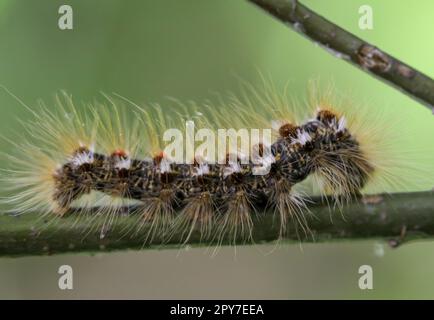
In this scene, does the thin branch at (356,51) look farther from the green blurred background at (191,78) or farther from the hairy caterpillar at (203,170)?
the green blurred background at (191,78)

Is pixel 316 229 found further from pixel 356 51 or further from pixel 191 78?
pixel 191 78

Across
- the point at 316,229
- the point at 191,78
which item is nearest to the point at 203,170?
the point at 316,229

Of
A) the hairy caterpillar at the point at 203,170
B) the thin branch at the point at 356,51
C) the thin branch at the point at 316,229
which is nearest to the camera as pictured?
the thin branch at the point at 356,51

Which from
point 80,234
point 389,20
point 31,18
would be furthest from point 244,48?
point 80,234

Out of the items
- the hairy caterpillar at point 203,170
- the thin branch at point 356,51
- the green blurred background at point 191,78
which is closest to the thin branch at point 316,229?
the hairy caterpillar at point 203,170

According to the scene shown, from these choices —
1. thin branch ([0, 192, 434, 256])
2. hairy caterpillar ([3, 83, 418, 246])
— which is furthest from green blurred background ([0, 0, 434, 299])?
thin branch ([0, 192, 434, 256])

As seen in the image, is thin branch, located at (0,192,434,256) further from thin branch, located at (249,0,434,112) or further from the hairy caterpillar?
thin branch, located at (249,0,434,112)
